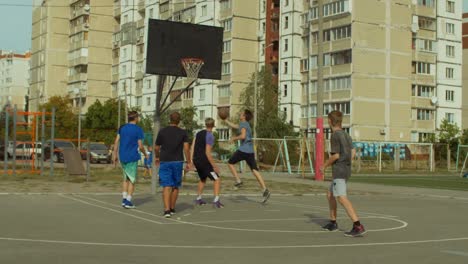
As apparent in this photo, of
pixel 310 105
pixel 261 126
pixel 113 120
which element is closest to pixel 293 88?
pixel 310 105

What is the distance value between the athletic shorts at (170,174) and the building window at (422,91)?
64.1m

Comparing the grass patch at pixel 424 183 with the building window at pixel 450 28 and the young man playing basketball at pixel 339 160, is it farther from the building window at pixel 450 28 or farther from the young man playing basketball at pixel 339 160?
the building window at pixel 450 28

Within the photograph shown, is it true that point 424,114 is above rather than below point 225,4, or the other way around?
below

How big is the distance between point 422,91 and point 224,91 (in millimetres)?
22923

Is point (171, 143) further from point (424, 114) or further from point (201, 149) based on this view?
point (424, 114)

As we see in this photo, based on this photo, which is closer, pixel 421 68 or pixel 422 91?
pixel 422 91

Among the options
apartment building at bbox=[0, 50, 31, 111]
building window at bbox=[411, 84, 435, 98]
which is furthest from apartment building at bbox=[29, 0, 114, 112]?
apartment building at bbox=[0, 50, 31, 111]

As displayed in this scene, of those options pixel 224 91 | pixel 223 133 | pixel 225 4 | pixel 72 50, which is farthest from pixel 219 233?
pixel 72 50

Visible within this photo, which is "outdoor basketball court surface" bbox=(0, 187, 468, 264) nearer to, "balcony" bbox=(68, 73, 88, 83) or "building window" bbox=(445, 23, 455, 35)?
"building window" bbox=(445, 23, 455, 35)

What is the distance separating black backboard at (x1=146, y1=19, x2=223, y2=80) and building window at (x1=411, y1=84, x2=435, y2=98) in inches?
2278

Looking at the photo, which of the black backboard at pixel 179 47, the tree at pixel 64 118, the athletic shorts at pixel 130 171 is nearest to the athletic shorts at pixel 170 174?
the athletic shorts at pixel 130 171

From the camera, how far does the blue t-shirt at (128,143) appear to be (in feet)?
46.8

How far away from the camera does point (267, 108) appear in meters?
69.2

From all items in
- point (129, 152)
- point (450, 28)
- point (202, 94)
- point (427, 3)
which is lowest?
point (129, 152)
